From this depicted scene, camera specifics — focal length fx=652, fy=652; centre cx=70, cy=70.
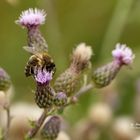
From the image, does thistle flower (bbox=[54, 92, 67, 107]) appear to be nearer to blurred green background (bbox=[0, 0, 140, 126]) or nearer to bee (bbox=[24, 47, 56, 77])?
bee (bbox=[24, 47, 56, 77])

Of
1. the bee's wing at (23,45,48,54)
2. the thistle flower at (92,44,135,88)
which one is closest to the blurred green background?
the thistle flower at (92,44,135,88)

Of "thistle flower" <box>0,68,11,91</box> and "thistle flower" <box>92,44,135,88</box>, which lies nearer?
"thistle flower" <box>0,68,11,91</box>

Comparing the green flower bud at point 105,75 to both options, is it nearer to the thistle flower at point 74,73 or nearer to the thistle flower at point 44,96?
the thistle flower at point 74,73

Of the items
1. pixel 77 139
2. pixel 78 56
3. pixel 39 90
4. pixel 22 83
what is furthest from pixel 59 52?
pixel 39 90

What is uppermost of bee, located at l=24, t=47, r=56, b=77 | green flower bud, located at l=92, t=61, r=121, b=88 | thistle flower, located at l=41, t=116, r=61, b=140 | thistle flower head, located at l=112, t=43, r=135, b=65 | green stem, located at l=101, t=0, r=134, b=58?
green stem, located at l=101, t=0, r=134, b=58

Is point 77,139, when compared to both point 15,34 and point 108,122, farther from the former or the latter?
point 15,34

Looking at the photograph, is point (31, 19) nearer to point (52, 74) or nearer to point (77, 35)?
point (52, 74)

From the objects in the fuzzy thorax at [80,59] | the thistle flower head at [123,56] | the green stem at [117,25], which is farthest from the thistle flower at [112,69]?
the green stem at [117,25]
